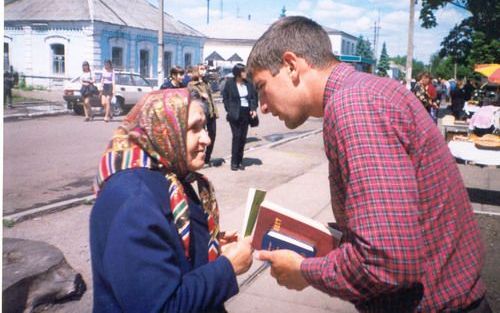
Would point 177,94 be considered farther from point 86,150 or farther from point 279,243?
point 86,150

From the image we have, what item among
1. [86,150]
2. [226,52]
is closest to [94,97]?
[86,150]

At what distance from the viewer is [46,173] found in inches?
337

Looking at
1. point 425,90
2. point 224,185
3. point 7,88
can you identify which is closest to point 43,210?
point 224,185

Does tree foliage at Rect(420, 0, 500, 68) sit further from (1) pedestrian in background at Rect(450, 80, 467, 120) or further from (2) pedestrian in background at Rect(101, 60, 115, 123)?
(2) pedestrian in background at Rect(101, 60, 115, 123)

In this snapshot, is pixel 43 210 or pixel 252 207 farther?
pixel 43 210

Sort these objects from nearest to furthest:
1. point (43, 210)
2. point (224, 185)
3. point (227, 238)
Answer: point (227, 238) → point (43, 210) → point (224, 185)

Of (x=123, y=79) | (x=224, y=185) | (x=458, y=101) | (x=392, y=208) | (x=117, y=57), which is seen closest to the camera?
(x=392, y=208)

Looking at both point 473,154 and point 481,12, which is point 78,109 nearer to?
point 473,154

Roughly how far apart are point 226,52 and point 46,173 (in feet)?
178

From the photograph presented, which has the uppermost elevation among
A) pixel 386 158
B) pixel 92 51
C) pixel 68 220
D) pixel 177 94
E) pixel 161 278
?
pixel 92 51

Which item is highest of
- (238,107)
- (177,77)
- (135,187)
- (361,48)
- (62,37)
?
(361,48)

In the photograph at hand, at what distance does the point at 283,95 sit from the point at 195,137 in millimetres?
438

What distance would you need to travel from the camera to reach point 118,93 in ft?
61.5

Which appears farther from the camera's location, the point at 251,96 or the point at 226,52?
the point at 226,52
